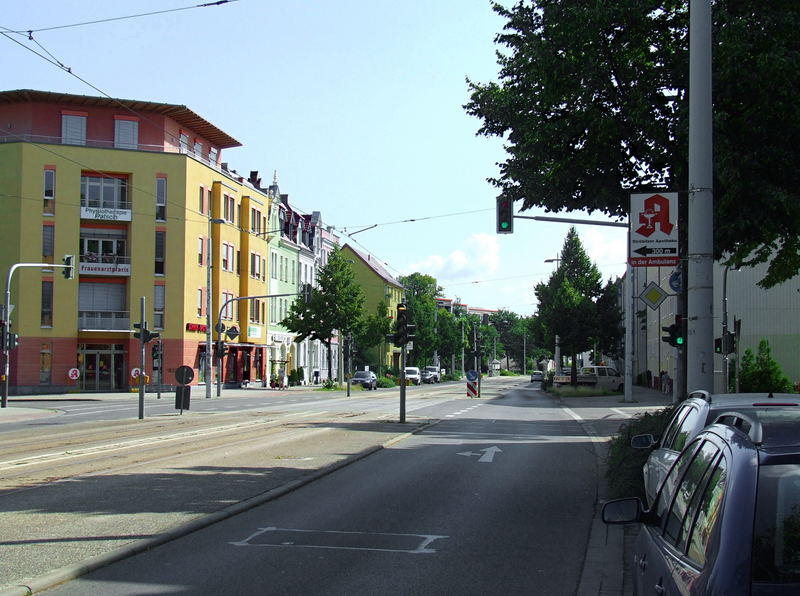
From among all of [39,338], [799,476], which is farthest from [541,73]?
[39,338]

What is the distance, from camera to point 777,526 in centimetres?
267

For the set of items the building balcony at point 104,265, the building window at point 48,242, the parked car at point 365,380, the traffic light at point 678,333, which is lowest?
the parked car at point 365,380

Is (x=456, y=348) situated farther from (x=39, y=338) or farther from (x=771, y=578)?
(x=771, y=578)

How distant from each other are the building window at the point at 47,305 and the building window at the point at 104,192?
5.38 m

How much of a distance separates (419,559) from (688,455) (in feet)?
12.4

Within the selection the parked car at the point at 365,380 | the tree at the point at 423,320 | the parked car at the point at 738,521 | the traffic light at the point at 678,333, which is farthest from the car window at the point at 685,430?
the tree at the point at 423,320

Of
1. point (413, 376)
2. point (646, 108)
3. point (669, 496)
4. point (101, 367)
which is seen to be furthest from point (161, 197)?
point (669, 496)

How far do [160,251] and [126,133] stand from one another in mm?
7498

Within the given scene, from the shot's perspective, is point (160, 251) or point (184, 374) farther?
point (160, 251)

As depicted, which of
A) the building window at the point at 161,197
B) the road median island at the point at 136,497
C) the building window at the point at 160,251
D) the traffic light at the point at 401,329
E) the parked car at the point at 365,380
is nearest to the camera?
the road median island at the point at 136,497

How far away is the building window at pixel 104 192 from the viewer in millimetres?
52594

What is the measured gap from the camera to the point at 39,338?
167 ft

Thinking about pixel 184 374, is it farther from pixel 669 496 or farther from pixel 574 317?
pixel 574 317

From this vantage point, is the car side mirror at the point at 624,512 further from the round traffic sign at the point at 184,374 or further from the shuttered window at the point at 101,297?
the shuttered window at the point at 101,297
